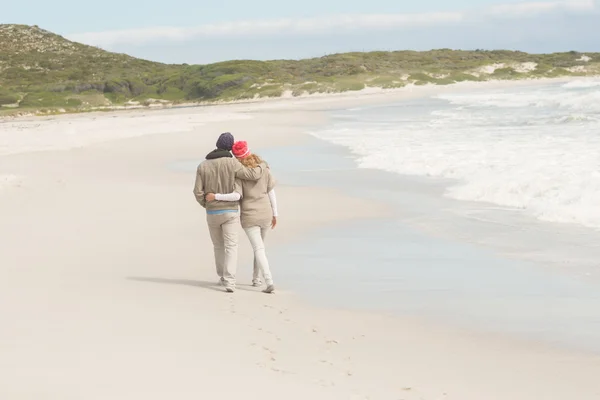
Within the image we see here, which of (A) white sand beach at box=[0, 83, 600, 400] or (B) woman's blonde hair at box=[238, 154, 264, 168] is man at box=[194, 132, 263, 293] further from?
(A) white sand beach at box=[0, 83, 600, 400]

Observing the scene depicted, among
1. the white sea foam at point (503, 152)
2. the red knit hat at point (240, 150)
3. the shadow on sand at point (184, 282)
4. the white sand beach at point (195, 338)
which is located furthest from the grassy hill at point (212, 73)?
the red knit hat at point (240, 150)

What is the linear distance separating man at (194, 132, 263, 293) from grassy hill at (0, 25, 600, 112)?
235ft

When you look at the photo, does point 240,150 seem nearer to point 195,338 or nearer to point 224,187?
point 224,187

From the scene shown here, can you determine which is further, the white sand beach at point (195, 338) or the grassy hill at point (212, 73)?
the grassy hill at point (212, 73)

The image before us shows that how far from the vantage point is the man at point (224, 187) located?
8797mm

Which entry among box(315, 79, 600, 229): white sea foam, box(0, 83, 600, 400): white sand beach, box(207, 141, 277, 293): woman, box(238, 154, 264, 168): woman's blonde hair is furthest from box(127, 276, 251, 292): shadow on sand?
box(315, 79, 600, 229): white sea foam

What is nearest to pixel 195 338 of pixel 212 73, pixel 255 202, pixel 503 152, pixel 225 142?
pixel 255 202

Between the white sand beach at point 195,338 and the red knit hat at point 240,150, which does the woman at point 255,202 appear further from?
the white sand beach at point 195,338

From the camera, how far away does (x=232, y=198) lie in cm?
884

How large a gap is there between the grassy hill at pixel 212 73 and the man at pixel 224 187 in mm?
71633

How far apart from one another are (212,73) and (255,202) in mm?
94827

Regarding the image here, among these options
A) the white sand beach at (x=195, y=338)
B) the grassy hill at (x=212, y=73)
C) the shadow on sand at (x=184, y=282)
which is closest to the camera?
the white sand beach at (x=195, y=338)

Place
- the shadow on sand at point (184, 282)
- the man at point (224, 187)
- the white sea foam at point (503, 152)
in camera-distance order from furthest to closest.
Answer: the white sea foam at point (503, 152)
the shadow on sand at point (184, 282)
the man at point (224, 187)

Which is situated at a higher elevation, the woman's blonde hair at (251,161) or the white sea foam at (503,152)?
the woman's blonde hair at (251,161)
